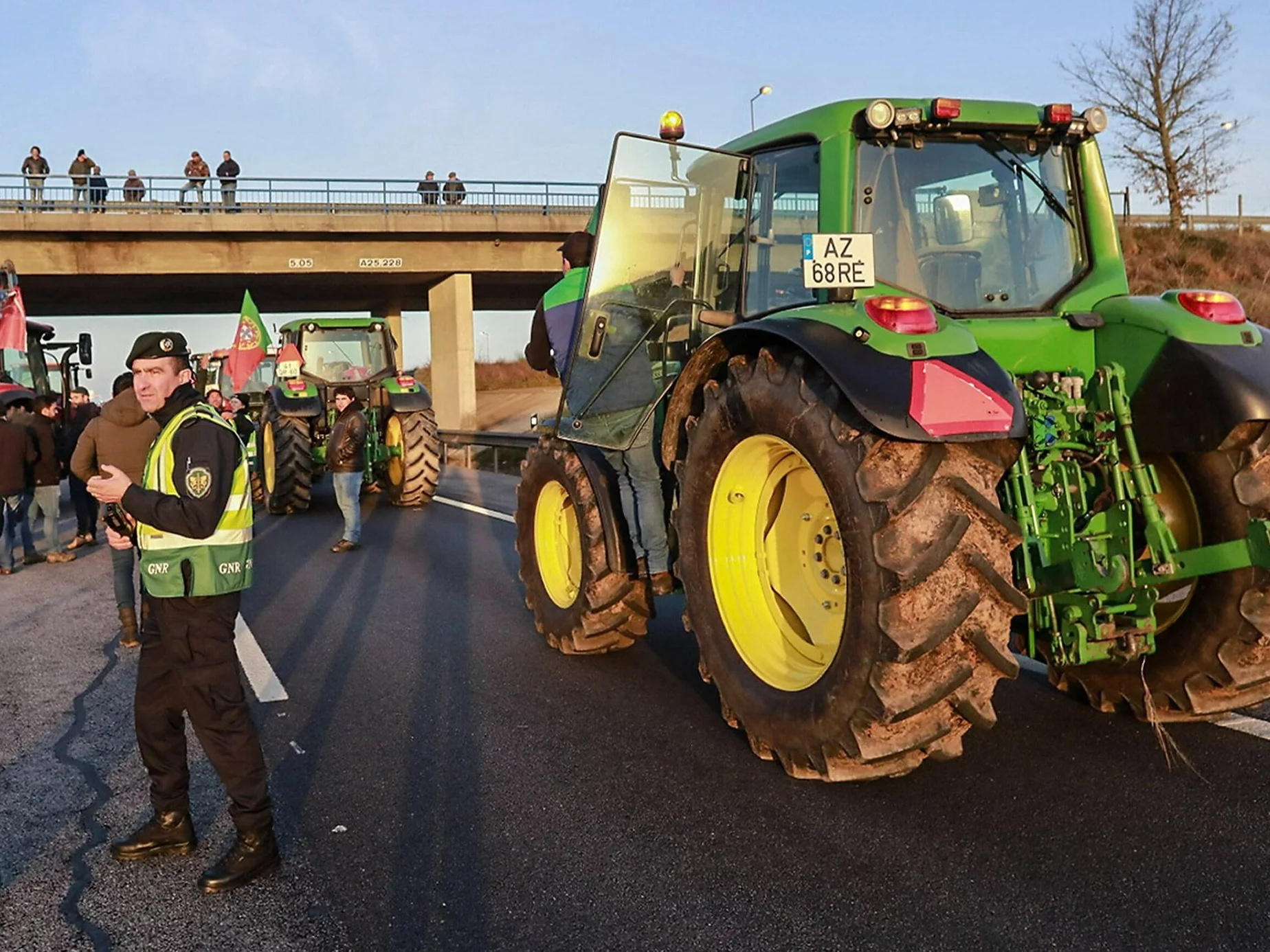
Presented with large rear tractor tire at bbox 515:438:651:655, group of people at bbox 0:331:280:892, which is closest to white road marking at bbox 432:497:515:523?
large rear tractor tire at bbox 515:438:651:655

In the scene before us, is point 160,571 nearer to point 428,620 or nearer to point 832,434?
point 832,434

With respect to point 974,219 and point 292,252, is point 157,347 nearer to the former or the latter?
point 974,219

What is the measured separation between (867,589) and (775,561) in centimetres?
104

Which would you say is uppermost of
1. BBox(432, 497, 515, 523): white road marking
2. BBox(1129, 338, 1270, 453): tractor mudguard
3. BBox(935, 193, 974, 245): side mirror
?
BBox(935, 193, 974, 245): side mirror

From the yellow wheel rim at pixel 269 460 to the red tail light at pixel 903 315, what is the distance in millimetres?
11872

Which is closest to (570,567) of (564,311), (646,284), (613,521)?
(613,521)

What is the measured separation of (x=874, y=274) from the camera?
4.38 meters

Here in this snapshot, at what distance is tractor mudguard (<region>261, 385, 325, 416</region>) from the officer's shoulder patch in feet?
36.9

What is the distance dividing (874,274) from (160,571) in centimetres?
284

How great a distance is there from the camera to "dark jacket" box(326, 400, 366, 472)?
11656mm

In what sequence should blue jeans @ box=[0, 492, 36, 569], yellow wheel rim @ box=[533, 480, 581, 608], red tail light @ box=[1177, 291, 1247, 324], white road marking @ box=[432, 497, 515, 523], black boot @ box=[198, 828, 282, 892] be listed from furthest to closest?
white road marking @ box=[432, 497, 515, 523] → blue jeans @ box=[0, 492, 36, 569] → yellow wheel rim @ box=[533, 480, 581, 608] → red tail light @ box=[1177, 291, 1247, 324] → black boot @ box=[198, 828, 282, 892]

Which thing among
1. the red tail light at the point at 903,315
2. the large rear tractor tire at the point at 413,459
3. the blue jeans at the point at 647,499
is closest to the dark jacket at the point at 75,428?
the large rear tractor tire at the point at 413,459

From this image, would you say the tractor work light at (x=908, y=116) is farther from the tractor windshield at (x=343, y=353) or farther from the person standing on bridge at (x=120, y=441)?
the tractor windshield at (x=343, y=353)

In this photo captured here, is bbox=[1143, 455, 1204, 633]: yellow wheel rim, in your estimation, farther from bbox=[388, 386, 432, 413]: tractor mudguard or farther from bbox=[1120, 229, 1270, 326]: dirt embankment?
bbox=[1120, 229, 1270, 326]: dirt embankment
